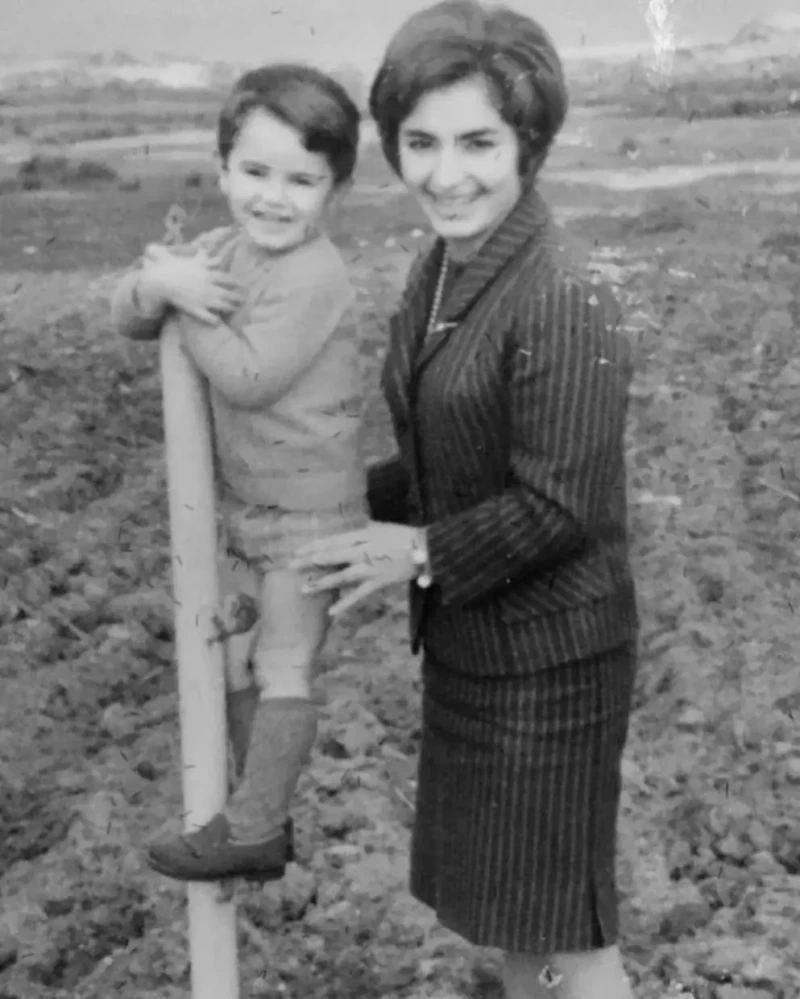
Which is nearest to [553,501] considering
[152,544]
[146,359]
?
[152,544]

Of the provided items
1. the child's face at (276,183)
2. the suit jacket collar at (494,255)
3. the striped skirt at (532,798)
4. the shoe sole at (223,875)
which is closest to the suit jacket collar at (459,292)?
the suit jacket collar at (494,255)

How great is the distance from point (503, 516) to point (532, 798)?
223 mm

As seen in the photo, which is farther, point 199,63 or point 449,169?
point 199,63

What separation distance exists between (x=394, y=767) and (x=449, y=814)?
608 millimetres

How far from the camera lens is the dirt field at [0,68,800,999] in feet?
4.46

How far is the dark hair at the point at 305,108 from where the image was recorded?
2.61 feet

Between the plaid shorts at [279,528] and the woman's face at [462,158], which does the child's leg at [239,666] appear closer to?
the plaid shorts at [279,528]

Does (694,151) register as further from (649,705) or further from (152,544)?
(152,544)

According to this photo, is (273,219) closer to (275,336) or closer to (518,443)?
(275,336)

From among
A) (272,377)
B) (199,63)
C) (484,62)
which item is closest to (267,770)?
(272,377)

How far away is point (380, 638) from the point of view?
1.78 m

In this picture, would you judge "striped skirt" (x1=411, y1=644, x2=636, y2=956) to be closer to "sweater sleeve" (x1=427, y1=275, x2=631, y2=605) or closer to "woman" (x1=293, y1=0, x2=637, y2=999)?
"woman" (x1=293, y1=0, x2=637, y2=999)

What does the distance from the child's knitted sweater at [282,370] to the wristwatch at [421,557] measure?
5 centimetres

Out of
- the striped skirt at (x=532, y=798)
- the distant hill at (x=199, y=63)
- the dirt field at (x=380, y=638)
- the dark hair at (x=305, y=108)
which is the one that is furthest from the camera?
the distant hill at (x=199, y=63)
